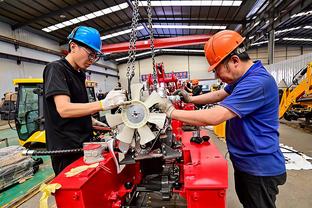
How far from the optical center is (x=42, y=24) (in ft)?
28.6

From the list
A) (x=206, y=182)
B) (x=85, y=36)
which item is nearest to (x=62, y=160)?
(x=85, y=36)

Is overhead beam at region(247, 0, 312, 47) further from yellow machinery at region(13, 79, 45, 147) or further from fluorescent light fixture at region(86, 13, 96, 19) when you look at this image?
yellow machinery at region(13, 79, 45, 147)

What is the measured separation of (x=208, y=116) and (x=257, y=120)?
30 centimetres

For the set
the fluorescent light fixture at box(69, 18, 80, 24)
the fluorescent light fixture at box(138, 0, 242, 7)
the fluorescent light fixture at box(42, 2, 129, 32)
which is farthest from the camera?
the fluorescent light fixture at box(69, 18, 80, 24)

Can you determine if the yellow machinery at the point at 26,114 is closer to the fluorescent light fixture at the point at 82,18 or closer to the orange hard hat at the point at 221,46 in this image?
the orange hard hat at the point at 221,46

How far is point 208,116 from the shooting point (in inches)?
45.3

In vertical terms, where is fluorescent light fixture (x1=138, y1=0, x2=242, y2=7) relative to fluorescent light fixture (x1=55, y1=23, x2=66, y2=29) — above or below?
above

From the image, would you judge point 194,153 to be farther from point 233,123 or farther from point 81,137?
point 81,137

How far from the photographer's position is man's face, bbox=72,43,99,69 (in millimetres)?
1471

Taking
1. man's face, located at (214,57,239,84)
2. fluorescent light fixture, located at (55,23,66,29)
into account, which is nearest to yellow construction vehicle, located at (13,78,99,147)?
man's face, located at (214,57,239,84)

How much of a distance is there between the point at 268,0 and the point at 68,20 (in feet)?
26.5

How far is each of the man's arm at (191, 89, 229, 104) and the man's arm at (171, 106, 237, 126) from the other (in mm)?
634

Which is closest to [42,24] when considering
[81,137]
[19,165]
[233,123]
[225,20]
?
[19,165]

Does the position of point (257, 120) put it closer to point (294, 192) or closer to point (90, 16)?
point (294, 192)
